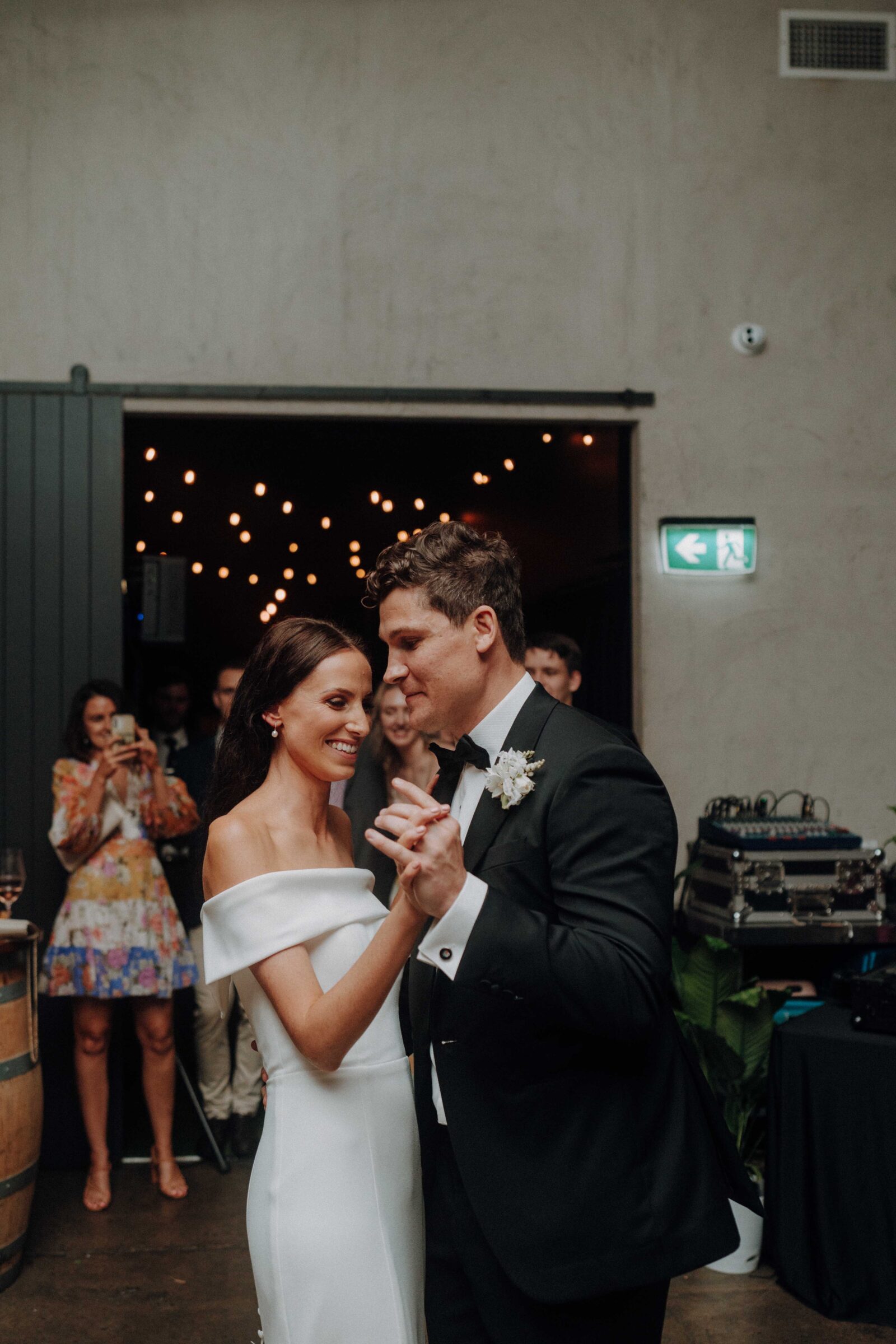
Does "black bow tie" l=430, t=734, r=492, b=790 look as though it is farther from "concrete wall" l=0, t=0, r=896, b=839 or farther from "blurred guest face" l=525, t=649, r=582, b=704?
"concrete wall" l=0, t=0, r=896, b=839

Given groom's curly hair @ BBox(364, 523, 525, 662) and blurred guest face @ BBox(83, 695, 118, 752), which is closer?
groom's curly hair @ BBox(364, 523, 525, 662)

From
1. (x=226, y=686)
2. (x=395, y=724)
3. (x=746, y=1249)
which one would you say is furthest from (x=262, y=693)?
(x=226, y=686)

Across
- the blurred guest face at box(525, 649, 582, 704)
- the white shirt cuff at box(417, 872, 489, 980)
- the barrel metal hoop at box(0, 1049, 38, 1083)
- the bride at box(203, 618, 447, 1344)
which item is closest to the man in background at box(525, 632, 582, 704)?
the blurred guest face at box(525, 649, 582, 704)

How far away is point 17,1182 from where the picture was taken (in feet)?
10.4

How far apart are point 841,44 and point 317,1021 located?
4.53m

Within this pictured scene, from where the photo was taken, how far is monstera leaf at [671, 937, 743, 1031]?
336 cm

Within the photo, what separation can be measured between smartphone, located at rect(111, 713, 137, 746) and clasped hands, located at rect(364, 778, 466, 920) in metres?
2.67

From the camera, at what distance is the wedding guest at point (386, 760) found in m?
3.96

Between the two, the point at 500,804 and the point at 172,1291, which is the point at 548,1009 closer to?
the point at 500,804

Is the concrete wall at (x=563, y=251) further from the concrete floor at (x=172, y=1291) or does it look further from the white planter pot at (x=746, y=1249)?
the concrete floor at (x=172, y=1291)

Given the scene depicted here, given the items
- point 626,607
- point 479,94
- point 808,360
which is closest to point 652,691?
point 626,607

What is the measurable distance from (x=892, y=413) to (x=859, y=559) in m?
0.61

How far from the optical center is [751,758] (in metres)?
4.30

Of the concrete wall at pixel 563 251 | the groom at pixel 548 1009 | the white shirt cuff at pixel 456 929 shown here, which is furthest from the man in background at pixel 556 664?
the white shirt cuff at pixel 456 929
